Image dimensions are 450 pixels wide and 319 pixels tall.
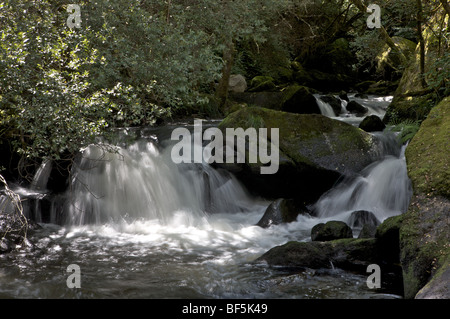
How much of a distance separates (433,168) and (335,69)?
61.1 feet

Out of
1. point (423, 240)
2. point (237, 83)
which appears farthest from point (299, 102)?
point (423, 240)

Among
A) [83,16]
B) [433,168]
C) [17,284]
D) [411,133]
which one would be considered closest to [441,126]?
[433,168]

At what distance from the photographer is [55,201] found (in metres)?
8.66

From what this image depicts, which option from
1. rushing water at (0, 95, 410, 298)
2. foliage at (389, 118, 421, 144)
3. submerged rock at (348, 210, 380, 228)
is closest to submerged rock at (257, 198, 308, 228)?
rushing water at (0, 95, 410, 298)

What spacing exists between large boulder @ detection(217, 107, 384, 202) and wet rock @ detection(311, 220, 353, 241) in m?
2.22

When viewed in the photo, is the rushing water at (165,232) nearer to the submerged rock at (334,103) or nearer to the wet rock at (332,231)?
the wet rock at (332,231)

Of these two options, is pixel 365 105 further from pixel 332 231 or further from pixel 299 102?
pixel 332 231

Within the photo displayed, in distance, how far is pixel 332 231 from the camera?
697cm

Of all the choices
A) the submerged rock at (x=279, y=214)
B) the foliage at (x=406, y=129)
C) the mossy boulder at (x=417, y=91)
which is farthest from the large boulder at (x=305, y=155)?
the mossy boulder at (x=417, y=91)

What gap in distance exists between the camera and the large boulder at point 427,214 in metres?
4.65

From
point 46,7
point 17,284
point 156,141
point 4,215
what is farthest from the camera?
point 156,141

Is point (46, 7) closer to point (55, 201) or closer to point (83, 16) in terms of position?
point (83, 16)

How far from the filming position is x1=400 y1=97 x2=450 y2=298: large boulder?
A: 15.3ft

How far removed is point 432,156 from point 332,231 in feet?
6.36
